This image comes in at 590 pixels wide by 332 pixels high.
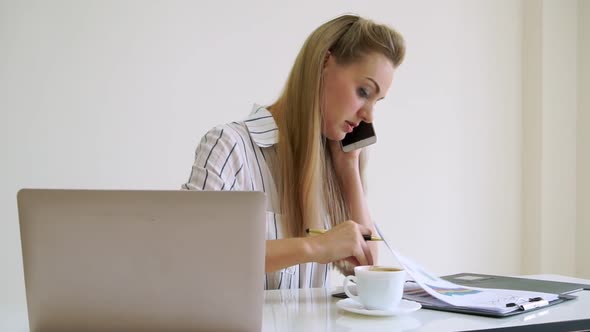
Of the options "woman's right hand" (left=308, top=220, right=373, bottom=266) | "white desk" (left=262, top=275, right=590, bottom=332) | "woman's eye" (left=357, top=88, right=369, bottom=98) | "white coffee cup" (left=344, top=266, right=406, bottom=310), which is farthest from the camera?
"woman's eye" (left=357, top=88, right=369, bottom=98)

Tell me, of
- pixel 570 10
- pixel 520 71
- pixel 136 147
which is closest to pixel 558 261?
pixel 520 71

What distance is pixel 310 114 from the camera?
1728 millimetres

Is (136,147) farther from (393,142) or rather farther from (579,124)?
(579,124)

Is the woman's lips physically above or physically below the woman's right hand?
above

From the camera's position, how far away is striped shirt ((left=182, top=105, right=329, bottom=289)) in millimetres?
1557

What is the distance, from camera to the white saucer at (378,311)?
42.2 inches

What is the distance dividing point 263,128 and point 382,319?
0.79 m

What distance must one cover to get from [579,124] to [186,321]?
10.8ft

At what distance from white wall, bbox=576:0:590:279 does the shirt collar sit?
245cm

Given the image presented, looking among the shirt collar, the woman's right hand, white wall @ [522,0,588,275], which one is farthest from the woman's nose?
white wall @ [522,0,588,275]

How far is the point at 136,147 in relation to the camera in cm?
258

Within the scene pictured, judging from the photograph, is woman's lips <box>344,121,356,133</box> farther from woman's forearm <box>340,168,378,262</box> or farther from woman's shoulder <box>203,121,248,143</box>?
woman's shoulder <box>203,121,248,143</box>

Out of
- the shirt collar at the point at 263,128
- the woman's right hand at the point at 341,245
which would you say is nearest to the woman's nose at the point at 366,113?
the shirt collar at the point at 263,128

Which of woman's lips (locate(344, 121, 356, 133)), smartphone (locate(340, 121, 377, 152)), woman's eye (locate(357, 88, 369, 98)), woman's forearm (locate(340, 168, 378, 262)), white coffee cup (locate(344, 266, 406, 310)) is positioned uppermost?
woman's eye (locate(357, 88, 369, 98))
